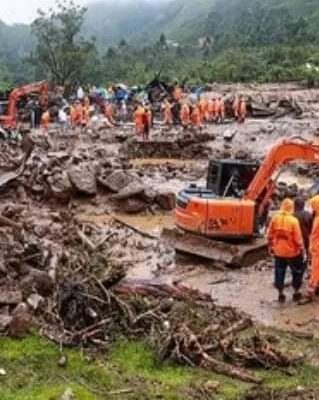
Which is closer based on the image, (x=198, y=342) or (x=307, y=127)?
(x=198, y=342)

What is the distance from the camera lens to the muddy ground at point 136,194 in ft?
50.1

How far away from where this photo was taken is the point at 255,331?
1250 centimetres

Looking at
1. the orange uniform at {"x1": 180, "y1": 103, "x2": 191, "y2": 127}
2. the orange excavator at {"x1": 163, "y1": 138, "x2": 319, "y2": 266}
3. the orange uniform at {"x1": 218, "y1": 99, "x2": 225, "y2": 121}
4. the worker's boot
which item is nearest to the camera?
the worker's boot

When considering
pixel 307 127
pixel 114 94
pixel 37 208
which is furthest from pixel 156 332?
pixel 114 94

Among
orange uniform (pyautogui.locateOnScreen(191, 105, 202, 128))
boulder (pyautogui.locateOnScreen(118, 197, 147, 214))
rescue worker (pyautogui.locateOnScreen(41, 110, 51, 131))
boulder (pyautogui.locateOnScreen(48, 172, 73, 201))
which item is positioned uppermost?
orange uniform (pyautogui.locateOnScreen(191, 105, 202, 128))

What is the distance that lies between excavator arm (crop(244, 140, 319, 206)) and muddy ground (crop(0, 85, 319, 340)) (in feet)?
4.27

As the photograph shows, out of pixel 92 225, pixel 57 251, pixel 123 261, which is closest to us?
pixel 57 251

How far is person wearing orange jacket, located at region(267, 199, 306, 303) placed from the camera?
13883 millimetres

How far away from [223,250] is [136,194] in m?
5.74

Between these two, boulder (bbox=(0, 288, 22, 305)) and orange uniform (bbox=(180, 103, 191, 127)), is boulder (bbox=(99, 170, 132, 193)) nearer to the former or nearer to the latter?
boulder (bbox=(0, 288, 22, 305))

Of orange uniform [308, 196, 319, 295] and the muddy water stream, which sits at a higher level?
orange uniform [308, 196, 319, 295]

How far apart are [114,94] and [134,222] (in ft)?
87.1

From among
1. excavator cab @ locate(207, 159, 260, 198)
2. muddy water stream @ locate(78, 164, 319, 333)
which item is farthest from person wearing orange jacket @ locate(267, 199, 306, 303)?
excavator cab @ locate(207, 159, 260, 198)

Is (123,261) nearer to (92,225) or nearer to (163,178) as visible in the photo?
(92,225)
